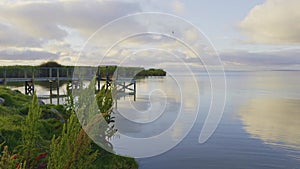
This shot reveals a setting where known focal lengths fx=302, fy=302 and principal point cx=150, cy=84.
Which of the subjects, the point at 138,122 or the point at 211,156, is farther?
the point at 138,122

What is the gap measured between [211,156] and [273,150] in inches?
174

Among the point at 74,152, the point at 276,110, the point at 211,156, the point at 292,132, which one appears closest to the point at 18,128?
the point at 74,152

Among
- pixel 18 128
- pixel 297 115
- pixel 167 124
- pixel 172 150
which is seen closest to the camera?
pixel 18 128

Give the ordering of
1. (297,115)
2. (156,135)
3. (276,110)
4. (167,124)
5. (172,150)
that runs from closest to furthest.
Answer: (172,150), (156,135), (167,124), (297,115), (276,110)

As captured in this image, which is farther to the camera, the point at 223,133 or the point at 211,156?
the point at 223,133

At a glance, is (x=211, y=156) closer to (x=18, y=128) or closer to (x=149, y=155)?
(x=149, y=155)

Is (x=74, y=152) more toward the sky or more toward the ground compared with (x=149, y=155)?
more toward the sky

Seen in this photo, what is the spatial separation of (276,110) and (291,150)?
1864 cm

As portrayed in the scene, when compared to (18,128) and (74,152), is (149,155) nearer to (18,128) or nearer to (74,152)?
(18,128)

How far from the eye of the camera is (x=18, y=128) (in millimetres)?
11375

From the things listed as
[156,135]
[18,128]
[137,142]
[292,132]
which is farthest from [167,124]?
[18,128]

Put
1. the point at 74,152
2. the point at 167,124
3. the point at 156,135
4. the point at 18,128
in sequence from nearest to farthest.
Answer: the point at 74,152, the point at 18,128, the point at 156,135, the point at 167,124

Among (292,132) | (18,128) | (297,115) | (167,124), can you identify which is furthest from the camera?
(297,115)

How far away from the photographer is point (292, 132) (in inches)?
931
